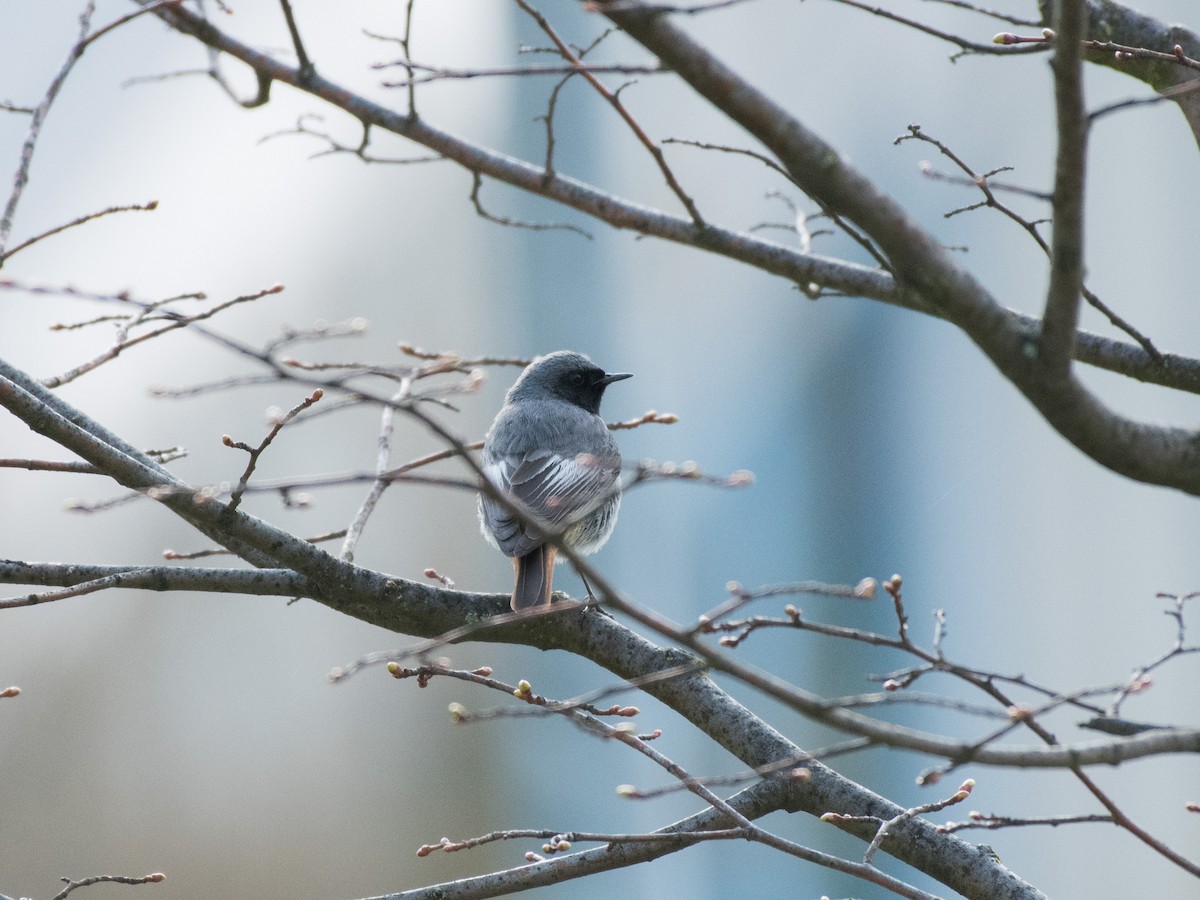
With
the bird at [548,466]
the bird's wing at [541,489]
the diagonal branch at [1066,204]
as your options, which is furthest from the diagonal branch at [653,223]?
the bird's wing at [541,489]

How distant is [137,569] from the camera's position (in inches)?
96.8

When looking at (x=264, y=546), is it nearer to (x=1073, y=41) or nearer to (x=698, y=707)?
(x=698, y=707)

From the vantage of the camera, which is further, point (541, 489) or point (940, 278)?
point (541, 489)

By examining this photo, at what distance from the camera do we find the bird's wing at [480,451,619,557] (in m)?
3.79

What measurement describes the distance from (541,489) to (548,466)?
190 millimetres

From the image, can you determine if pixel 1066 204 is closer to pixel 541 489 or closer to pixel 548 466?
pixel 541 489

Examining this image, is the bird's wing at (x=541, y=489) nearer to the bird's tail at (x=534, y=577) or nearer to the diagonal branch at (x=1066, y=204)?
the bird's tail at (x=534, y=577)

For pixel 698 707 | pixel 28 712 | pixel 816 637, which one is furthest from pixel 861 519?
pixel 28 712

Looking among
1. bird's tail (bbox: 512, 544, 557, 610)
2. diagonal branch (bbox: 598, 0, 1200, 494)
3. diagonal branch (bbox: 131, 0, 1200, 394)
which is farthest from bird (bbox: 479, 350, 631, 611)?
diagonal branch (bbox: 598, 0, 1200, 494)

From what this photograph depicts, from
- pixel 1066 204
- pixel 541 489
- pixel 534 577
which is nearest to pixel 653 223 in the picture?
pixel 534 577

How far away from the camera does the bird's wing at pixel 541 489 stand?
379 centimetres

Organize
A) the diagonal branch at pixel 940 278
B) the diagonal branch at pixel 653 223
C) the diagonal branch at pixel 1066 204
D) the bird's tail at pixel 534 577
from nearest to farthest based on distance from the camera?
the diagonal branch at pixel 1066 204, the diagonal branch at pixel 940 278, the diagonal branch at pixel 653 223, the bird's tail at pixel 534 577

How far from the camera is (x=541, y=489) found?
4.21 metres

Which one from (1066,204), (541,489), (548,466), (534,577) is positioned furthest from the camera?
(548,466)
